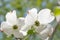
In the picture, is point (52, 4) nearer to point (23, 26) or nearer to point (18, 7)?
point (18, 7)

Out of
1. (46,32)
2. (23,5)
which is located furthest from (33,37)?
(23,5)

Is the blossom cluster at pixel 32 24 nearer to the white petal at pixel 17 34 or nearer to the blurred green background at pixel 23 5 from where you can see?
the white petal at pixel 17 34

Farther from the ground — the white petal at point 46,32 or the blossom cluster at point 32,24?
the blossom cluster at point 32,24

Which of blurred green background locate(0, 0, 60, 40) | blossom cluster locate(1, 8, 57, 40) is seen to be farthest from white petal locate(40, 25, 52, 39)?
blurred green background locate(0, 0, 60, 40)

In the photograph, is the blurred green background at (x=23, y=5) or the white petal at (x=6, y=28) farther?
the blurred green background at (x=23, y=5)

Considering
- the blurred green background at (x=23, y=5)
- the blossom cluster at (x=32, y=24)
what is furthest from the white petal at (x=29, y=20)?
the blurred green background at (x=23, y=5)

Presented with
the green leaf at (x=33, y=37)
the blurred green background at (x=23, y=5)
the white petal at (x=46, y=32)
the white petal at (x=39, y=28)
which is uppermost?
the blurred green background at (x=23, y=5)

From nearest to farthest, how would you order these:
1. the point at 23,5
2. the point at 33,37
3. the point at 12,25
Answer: the point at 33,37 → the point at 12,25 → the point at 23,5

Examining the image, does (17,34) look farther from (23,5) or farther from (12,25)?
(23,5)

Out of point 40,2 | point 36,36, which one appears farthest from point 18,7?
point 36,36
